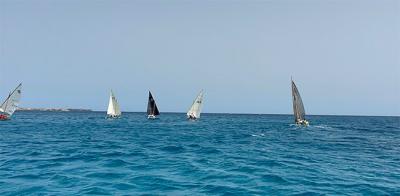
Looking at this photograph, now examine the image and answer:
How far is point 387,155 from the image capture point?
102ft

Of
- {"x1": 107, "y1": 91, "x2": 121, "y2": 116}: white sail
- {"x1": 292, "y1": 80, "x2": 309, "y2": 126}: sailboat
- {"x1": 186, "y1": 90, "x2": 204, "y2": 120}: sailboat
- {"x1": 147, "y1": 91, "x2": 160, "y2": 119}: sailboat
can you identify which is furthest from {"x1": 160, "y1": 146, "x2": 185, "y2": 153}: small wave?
{"x1": 107, "y1": 91, "x2": 121, "y2": 116}: white sail

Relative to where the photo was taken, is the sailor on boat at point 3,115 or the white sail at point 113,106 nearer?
the sailor on boat at point 3,115

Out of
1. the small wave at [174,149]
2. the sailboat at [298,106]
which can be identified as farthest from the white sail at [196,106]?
the small wave at [174,149]

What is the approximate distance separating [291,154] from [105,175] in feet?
53.4

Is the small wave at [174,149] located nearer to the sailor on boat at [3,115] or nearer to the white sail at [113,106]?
the sailor on boat at [3,115]

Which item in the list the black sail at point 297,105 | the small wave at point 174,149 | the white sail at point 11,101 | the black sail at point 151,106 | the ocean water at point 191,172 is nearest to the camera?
the ocean water at point 191,172

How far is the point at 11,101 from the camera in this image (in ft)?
278

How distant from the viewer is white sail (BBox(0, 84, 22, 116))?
274 feet

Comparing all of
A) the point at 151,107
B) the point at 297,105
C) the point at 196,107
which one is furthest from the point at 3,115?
the point at 297,105

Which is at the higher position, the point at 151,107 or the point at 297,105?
the point at 297,105

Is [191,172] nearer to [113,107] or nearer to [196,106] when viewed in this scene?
[196,106]

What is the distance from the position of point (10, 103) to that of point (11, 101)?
2.40 ft

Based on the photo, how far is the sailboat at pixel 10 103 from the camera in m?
83.4

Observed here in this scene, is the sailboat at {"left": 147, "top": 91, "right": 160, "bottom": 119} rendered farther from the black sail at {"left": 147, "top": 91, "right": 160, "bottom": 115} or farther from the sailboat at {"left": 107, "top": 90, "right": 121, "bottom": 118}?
the sailboat at {"left": 107, "top": 90, "right": 121, "bottom": 118}
